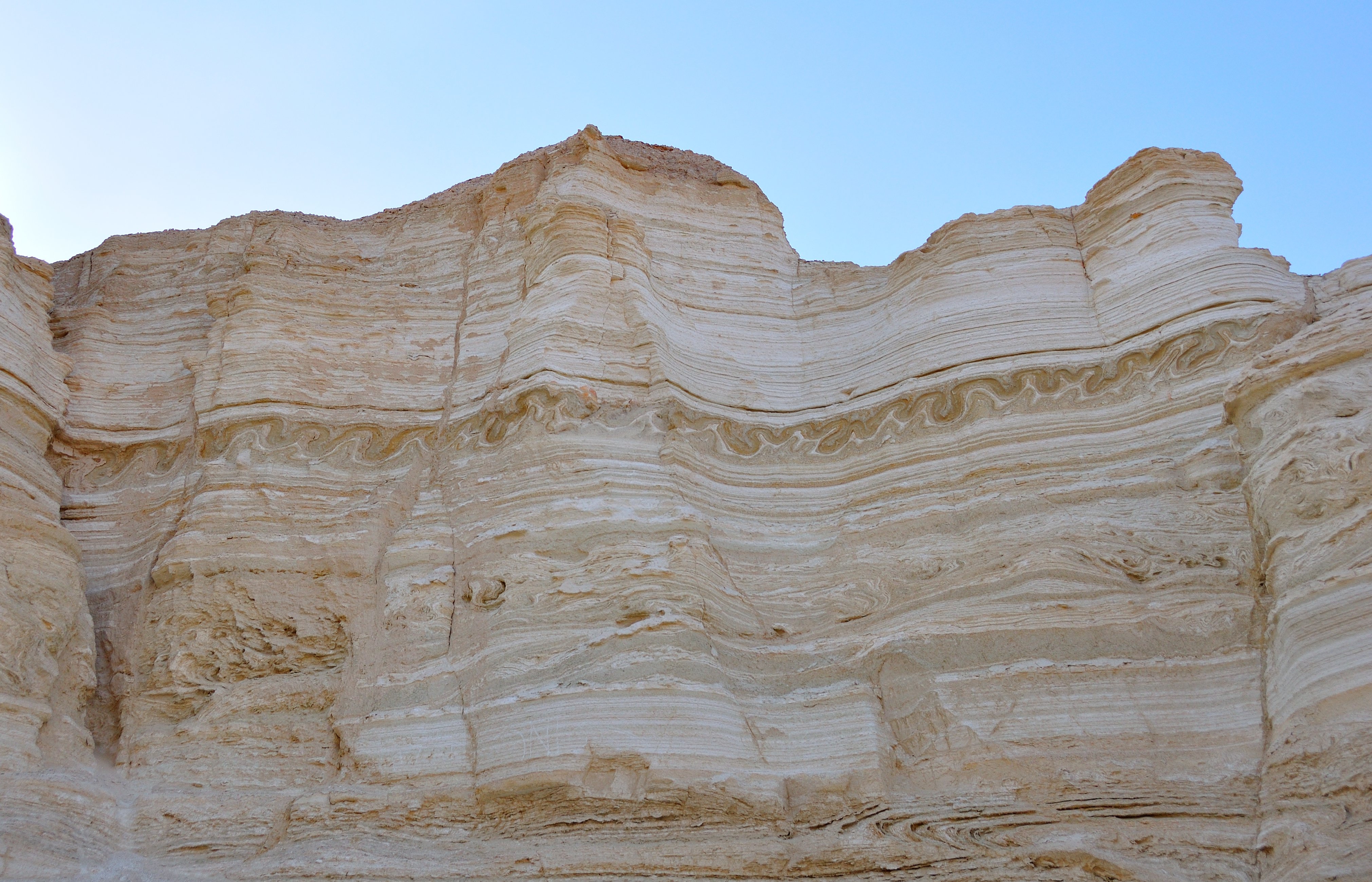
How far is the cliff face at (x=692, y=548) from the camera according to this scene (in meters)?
6.87

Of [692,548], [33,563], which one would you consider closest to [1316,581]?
[692,548]

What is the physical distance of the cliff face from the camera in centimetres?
687

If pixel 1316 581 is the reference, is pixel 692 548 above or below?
above

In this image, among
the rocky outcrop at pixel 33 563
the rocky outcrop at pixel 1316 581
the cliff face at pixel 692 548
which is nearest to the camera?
the rocky outcrop at pixel 1316 581

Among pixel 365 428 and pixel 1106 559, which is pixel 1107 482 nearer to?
pixel 1106 559

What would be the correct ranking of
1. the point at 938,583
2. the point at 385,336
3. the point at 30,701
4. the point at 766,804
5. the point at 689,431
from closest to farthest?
the point at 766,804 < the point at 30,701 < the point at 938,583 < the point at 689,431 < the point at 385,336

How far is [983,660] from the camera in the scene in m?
7.74

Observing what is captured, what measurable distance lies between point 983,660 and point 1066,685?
1.86 ft

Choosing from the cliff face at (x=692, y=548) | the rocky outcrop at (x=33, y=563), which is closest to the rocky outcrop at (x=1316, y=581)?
the cliff face at (x=692, y=548)

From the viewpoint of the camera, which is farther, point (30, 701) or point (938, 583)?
point (938, 583)

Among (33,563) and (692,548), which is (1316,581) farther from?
(33,563)

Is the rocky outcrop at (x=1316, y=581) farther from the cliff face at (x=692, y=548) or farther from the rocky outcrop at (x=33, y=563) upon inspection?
the rocky outcrop at (x=33, y=563)

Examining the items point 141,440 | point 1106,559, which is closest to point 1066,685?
point 1106,559

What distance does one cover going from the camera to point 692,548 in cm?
837
